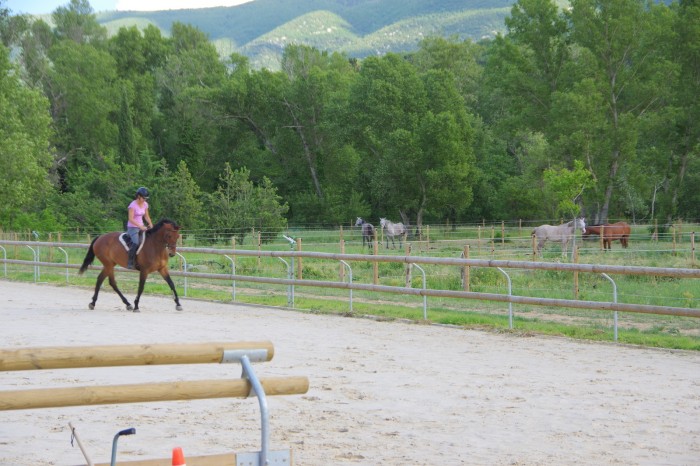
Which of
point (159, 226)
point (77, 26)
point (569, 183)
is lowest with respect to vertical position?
point (159, 226)

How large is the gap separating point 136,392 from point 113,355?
0.21 metres

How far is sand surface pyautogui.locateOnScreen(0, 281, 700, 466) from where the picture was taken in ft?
24.4

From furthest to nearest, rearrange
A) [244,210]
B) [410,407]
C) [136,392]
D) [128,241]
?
1. [244,210]
2. [128,241]
3. [410,407]
4. [136,392]

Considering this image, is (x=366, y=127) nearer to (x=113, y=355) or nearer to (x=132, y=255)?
(x=132, y=255)

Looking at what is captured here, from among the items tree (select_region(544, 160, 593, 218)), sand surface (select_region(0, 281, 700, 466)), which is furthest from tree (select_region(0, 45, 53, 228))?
sand surface (select_region(0, 281, 700, 466))

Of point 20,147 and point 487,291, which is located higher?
point 20,147

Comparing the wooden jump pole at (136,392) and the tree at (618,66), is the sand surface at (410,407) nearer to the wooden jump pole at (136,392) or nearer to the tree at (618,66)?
the wooden jump pole at (136,392)

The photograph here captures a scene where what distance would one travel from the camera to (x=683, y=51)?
61344 mm

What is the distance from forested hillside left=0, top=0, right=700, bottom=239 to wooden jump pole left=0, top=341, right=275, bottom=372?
43098 mm

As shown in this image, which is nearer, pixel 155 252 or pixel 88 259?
pixel 155 252

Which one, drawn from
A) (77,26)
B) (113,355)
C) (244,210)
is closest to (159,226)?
(113,355)

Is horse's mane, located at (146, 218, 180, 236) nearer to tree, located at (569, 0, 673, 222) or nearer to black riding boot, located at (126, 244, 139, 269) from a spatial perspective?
black riding boot, located at (126, 244, 139, 269)

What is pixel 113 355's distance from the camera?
4871mm

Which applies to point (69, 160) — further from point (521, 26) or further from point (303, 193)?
point (521, 26)
